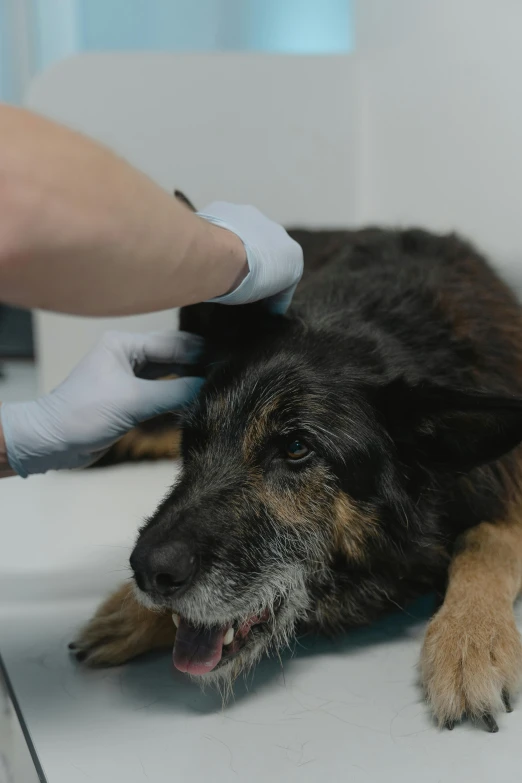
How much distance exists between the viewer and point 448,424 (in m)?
1.48

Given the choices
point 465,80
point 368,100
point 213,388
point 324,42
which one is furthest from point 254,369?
point 324,42

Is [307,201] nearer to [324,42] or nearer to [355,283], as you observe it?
[324,42]

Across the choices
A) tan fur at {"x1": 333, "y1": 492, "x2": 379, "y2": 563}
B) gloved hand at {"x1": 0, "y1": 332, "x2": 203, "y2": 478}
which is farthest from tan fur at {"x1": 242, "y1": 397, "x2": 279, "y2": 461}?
gloved hand at {"x1": 0, "y1": 332, "x2": 203, "y2": 478}

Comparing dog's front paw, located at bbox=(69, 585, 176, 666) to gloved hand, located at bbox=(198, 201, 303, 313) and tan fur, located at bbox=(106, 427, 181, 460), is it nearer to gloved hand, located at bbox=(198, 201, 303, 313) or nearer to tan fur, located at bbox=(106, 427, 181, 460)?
gloved hand, located at bbox=(198, 201, 303, 313)

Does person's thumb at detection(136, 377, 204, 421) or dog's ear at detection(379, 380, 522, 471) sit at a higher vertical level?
dog's ear at detection(379, 380, 522, 471)

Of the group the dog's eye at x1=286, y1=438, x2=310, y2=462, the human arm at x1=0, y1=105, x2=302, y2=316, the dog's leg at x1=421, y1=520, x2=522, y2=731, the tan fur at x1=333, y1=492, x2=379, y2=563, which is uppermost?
the human arm at x1=0, y1=105, x2=302, y2=316

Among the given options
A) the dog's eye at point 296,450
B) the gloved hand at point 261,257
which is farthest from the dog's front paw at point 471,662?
the gloved hand at point 261,257

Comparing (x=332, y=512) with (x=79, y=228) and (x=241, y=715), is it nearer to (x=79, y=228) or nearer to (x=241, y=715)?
(x=241, y=715)

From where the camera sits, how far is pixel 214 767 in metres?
1.23

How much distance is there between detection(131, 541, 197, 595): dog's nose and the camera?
1.30 meters

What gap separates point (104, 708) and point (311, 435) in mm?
622

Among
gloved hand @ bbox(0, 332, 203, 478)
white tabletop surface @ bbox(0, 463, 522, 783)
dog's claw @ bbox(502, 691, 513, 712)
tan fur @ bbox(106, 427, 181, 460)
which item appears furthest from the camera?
tan fur @ bbox(106, 427, 181, 460)

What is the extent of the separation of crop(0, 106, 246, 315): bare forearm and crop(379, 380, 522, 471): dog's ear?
1.80 feet

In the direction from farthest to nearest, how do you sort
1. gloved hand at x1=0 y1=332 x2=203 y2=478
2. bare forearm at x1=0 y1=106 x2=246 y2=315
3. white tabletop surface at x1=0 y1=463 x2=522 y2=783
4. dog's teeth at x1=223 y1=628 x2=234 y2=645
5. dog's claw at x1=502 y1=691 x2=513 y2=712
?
gloved hand at x1=0 y1=332 x2=203 y2=478 → dog's teeth at x1=223 y1=628 x2=234 y2=645 → dog's claw at x1=502 y1=691 x2=513 y2=712 → white tabletop surface at x1=0 y1=463 x2=522 y2=783 → bare forearm at x1=0 y1=106 x2=246 y2=315
